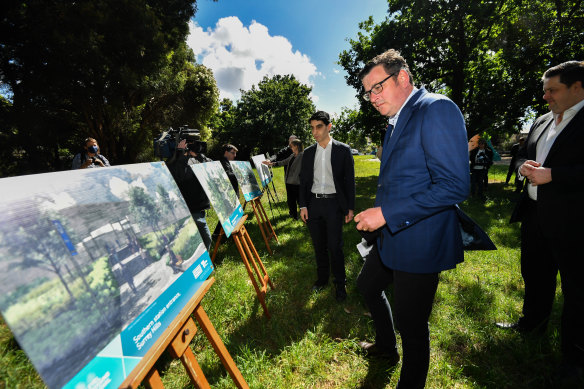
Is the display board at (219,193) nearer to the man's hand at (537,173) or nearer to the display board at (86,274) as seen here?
the display board at (86,274)

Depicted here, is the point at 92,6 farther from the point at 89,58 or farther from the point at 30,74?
the point at 30,74

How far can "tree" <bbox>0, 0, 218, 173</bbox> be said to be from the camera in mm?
9922

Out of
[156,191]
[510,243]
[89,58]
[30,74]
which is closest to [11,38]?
[30,74]

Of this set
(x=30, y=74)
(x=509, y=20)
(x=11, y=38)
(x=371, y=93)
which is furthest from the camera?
(x=509, y=20)

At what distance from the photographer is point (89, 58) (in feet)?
34.8

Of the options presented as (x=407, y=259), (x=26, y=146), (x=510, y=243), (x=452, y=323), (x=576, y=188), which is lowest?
(x=510, y=243)

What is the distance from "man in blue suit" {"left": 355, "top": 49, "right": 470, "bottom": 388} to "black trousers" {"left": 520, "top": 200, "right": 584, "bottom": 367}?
123cm

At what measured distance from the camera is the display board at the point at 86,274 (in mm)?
909

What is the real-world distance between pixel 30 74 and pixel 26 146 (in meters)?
3.80

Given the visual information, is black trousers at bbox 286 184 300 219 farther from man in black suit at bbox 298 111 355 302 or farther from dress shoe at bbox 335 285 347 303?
dress shoe at bbox 335 285 347 303

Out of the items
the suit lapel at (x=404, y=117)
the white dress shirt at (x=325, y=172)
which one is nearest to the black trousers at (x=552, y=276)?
the suit lapel at (x=404, y=117)

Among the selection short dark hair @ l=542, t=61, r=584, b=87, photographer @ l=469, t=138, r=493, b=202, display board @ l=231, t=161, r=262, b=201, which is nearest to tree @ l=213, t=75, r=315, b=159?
photographer @ l=469, t=138, r=493, b=202

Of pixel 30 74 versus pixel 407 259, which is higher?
pixel 30 74

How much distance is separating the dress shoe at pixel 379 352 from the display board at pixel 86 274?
1.96 meters
